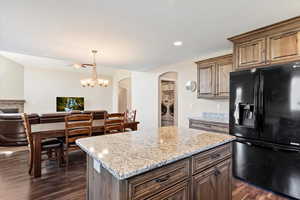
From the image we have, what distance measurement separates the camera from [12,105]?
6.58 metres

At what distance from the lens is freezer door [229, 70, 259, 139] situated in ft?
7.56

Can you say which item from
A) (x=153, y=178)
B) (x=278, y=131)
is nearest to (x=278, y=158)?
(x=278, y=131)

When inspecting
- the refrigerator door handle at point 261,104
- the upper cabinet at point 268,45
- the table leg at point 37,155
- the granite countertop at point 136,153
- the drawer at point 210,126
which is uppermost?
the upper cabinet at point 268,45

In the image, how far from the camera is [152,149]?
1264 mm

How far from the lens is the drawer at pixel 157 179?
92cm

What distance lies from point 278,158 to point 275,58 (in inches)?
53.3

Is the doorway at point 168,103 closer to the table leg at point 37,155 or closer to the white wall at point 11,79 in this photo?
the table leg at point 37,155

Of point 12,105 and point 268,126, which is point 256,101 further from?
point 12,105

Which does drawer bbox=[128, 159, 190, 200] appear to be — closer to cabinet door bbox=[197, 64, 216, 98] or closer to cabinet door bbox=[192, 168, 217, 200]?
cabinet door bbox=[192, 168, 217, 200]

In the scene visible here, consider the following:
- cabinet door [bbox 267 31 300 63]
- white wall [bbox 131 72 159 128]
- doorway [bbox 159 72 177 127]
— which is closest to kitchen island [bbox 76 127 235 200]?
cabinet door [bbox 267 31 300 63]

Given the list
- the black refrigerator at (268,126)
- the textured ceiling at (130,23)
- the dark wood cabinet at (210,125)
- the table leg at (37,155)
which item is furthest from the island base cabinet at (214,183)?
the table leg at (37,155)

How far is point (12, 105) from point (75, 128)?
5547mm

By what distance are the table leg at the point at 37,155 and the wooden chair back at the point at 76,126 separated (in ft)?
1.38

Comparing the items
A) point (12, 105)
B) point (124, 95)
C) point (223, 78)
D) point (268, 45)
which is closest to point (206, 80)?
point (223, 78)
